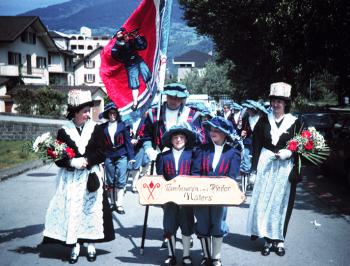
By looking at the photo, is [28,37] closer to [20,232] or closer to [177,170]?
[20,232]

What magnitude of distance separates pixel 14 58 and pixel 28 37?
2959 millimetres

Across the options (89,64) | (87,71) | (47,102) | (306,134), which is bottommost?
(306,134)

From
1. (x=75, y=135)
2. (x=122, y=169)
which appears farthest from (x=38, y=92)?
(x=75, y=135)

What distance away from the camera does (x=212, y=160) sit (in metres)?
5.52

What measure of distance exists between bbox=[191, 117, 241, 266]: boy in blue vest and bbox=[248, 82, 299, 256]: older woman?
969 millimetres

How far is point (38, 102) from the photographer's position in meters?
36.7

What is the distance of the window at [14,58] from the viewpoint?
49.6 m

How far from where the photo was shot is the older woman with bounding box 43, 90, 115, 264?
19.1ft

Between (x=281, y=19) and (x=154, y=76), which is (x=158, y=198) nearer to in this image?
(x=154, y=76)

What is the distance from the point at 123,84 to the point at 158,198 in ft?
7.44

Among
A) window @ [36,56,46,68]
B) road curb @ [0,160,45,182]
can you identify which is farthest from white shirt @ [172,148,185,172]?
window @ [36,56,46,68]

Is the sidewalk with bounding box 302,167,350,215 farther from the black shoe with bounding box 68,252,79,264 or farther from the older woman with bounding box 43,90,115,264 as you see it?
the black shoe with bounding box 68,252,79,264

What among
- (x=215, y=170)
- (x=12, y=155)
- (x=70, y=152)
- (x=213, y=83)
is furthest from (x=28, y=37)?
(x=215, y=170)

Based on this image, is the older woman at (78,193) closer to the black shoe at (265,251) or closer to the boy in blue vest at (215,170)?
the boy in blue vest at (215,170)
